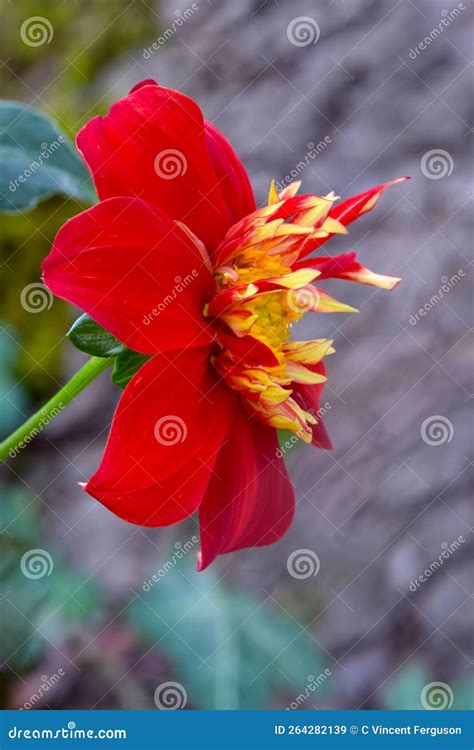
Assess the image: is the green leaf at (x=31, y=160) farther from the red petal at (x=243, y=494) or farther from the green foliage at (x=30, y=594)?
the green foliage at (x=30, y=594)

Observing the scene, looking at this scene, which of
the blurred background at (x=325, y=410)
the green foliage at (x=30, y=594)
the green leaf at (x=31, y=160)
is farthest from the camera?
the blurred background at (x=325, y=410)

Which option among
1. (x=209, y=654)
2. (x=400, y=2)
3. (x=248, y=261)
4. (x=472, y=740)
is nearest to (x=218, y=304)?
(x=248, y=261)

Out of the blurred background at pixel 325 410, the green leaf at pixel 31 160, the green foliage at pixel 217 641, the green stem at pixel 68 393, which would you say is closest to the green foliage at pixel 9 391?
the blurred background at pixel 325 410

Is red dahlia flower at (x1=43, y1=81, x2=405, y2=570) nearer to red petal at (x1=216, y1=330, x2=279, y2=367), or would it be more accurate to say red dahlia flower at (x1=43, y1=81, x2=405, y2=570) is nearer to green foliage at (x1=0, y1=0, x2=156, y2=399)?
red petal at (x1=216, y1=330, x2=279, y2=367)

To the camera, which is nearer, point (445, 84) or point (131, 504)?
point (131, 504)

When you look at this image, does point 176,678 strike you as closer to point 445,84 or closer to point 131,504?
point 131,504

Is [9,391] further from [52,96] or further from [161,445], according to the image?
[161,445]
